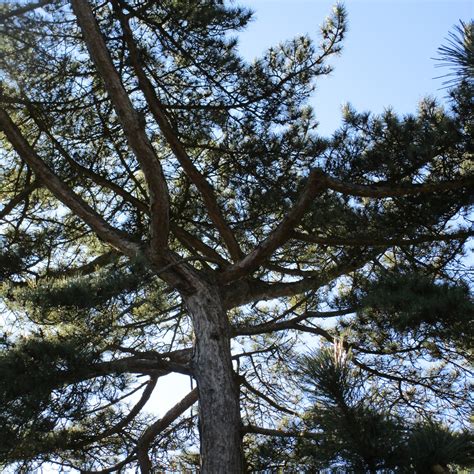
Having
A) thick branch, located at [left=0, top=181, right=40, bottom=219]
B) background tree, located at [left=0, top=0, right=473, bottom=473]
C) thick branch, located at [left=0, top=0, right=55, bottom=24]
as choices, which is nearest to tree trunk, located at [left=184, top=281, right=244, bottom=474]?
background tree, located at [left=0, top=0, right=473, bottom=473]

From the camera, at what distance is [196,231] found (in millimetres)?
6129

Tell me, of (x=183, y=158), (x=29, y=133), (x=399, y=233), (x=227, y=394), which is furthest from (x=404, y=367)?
(x=29, y=133)

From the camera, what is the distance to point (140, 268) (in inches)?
169

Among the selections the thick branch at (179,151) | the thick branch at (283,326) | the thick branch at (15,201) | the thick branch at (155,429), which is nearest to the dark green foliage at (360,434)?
the thick branch at (155,429)

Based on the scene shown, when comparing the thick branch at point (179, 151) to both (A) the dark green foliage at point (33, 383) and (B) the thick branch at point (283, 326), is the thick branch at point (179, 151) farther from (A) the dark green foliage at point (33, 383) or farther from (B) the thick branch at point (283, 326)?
(A) the dark green foliage at point (33, 383)

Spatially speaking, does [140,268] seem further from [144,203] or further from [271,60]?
[271,60]

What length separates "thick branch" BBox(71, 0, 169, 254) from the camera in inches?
173

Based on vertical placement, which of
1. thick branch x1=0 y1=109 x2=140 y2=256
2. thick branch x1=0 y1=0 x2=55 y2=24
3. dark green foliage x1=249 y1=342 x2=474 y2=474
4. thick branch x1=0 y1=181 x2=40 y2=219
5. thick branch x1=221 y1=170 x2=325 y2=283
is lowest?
dark green foliage x1=249 y1=342 x2=474 y2=474

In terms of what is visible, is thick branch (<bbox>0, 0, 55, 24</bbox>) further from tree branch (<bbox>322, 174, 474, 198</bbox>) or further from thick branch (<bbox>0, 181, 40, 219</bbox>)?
tree branch (<bbox>322, 174, 474, 198</bbox>)

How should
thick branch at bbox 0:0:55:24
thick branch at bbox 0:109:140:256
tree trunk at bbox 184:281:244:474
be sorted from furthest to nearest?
thick branch at bbox 0:0:55:24 → thick branch at bbox 0:109:140:256 → tree trunk at bbox 184:281:244:474

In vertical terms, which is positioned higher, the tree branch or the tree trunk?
the tree branch

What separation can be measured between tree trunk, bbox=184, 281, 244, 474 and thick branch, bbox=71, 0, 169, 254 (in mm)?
552

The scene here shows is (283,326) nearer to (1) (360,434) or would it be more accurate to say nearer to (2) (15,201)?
(2) (15,201)

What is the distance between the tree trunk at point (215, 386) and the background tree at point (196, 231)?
0.01 metres
